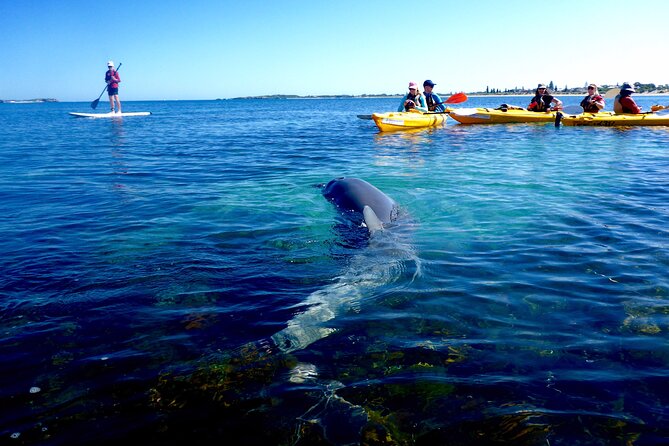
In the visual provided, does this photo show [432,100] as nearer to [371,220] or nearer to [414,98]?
[414,98]

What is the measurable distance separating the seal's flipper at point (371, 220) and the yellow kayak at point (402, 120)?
767 inches

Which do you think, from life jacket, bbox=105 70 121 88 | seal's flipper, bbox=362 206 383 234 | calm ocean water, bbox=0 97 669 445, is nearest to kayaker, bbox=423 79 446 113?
calm ocean water, bbox=0 97 669 445

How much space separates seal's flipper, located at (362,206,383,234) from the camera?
309 inches

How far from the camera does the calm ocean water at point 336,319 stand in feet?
11.2

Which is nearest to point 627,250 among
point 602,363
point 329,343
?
point 602,363

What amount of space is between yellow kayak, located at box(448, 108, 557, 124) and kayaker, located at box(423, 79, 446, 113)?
1.73m

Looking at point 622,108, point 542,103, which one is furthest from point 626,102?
point 542,103

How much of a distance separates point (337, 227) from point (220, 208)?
3178 millimetres

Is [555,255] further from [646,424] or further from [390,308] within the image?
[646,424]

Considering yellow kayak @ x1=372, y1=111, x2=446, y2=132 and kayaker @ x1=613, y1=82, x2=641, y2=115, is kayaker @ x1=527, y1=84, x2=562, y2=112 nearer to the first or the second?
kayaker @ x1=613, y1=82, x2=641, y2=115

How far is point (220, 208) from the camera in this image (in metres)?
10.2

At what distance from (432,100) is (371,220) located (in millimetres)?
23802

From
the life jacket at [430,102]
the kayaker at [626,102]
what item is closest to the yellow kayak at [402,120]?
the life jacket at [430,102]

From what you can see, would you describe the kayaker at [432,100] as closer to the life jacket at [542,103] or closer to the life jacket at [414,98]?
the life jacket at [414,98]
